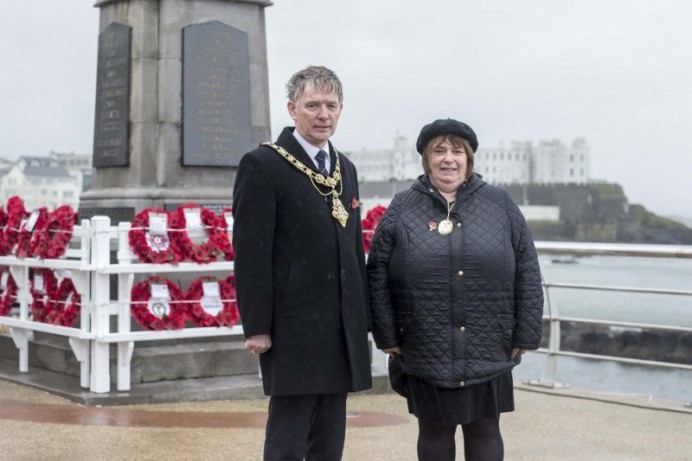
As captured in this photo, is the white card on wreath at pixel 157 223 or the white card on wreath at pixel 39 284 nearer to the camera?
the white card on wreath at pixel 157 223

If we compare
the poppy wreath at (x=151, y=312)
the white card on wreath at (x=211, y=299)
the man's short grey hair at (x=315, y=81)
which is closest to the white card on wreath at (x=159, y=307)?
the poppy wreath at (x=151, y=312)

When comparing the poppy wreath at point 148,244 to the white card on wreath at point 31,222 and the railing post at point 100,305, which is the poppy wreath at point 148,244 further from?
the white card on wreath at point 31,222

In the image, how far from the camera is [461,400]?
428 centimetres

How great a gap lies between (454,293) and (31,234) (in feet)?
15.7

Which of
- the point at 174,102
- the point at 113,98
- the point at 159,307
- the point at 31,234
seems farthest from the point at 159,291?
the point at 113,98

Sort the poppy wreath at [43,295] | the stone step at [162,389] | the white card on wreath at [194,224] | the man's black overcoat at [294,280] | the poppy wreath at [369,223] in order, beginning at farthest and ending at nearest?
the poppy wreath at [369,223] → the poppy wreath at [43,295] → the white card on wreath at [194,224] → the stone step at [162,389] → the man's black overcoat at [294,280]

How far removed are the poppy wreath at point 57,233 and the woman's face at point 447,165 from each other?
13.3ft

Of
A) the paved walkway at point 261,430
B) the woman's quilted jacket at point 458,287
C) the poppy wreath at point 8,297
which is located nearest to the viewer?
the woman's quilted jacket at point 458,287

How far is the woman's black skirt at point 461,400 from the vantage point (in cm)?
429

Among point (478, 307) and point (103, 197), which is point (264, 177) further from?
point (103, 197)

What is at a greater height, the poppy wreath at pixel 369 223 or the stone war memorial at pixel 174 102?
the stone war memorial at pixel 174 102

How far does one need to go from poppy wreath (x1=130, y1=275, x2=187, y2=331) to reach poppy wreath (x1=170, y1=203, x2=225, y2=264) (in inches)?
10.1

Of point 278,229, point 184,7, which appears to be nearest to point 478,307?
point 278,229

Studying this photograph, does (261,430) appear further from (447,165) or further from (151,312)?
(447,165)
